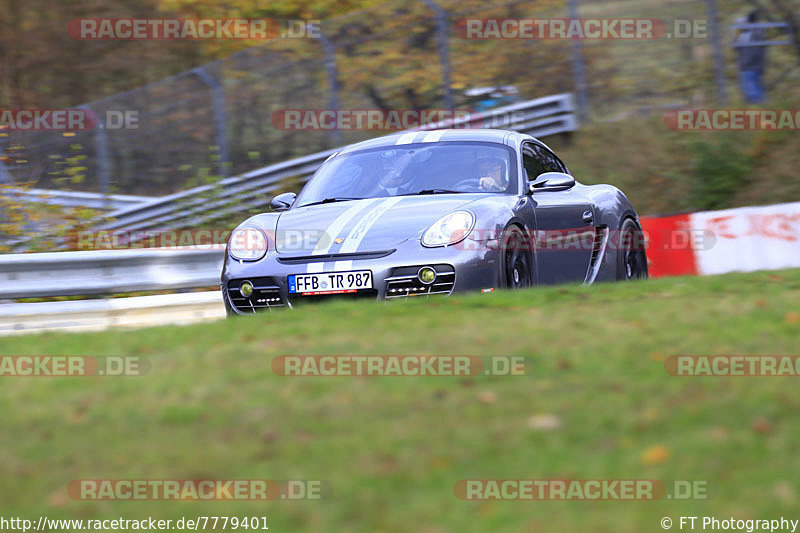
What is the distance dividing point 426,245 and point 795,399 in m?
3.07

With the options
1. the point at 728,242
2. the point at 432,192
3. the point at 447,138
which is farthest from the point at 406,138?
the point at 728,242

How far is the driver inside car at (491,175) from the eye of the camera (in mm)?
7806

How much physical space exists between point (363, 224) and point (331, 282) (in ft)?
1.71

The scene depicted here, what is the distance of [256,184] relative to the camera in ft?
55.6

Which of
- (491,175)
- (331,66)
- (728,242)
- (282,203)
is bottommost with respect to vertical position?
(728,242)

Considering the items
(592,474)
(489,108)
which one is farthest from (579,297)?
(489,108)

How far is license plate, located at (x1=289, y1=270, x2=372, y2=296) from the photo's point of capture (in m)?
6.77

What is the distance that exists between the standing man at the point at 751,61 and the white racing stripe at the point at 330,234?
33.5 feet

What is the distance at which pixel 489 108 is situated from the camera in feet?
57.2

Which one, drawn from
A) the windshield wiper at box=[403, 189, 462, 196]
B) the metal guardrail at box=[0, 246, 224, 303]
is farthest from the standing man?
the windshield wiper at box=[403, 189, 462, 196]

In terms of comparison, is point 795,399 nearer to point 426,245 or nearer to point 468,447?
point 468,447

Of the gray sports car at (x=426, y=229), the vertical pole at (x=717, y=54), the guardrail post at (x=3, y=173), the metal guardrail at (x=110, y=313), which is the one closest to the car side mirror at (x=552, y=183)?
the gray sports car at (x=426, y=229)

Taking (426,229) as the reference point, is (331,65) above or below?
above

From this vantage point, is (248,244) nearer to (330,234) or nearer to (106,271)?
(330,234)
